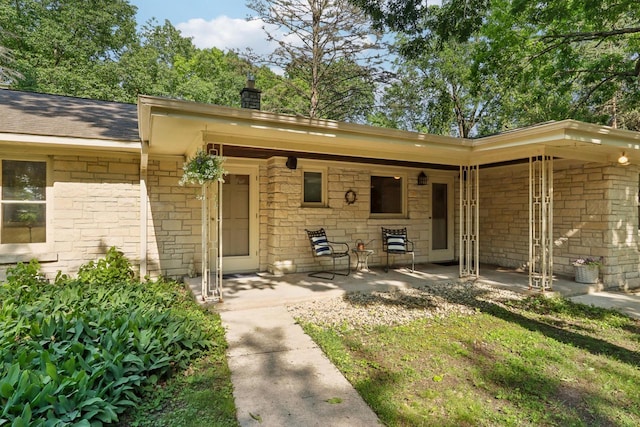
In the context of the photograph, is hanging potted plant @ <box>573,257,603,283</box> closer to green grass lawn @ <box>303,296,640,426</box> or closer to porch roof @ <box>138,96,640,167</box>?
green grass lawn @ <box>303,296,640,426</box>

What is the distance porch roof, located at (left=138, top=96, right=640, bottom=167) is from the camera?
362cm

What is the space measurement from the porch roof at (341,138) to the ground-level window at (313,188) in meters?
0.85

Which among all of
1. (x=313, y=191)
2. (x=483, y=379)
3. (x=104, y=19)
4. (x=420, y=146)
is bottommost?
(x=483, y=379)

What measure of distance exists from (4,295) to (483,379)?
4.96 m

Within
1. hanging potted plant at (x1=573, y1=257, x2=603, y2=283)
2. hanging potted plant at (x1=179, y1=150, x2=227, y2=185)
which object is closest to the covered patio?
hanging potted plant at (x1=573, y1=257, x2=603, y2=283)

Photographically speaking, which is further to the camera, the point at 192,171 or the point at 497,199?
the point at 497,199

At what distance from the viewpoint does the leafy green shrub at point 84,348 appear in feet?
6.57

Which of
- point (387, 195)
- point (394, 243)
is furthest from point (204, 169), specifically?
point (387, 195)

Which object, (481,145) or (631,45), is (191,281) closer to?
(481,145)

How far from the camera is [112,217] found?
543 cm

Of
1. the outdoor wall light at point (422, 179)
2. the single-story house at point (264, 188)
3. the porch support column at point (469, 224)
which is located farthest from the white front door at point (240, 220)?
the porch support column at point (469, 224)

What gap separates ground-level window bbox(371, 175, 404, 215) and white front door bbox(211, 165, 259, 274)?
8.33 feet

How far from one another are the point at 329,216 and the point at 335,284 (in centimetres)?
162

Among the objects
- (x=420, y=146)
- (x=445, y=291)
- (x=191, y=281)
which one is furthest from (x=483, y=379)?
(x=191, y=281)
